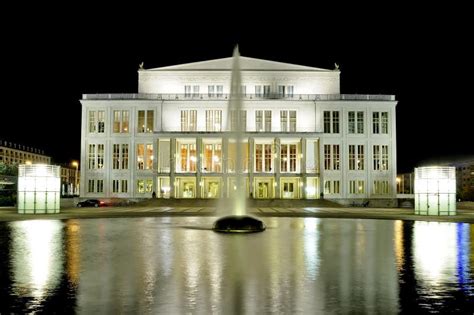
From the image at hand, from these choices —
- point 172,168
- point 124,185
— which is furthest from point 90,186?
point 172,168

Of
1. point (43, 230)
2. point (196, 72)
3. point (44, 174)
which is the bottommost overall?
point (43, 230)

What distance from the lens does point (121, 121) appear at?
228 feet

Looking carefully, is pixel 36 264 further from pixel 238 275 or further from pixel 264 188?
pixel 264 188

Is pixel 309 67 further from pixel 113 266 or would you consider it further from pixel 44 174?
pixel 113 266

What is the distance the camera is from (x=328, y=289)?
33.3 feet

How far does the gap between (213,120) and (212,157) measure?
499cm

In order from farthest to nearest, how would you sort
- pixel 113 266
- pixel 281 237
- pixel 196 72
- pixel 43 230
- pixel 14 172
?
pixel 196 72 → pixel 14 172 → pixel 43 230 → pixel 281 237 → pixel 113 266

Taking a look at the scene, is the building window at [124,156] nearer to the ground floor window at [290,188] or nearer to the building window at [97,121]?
the building window at [97,121]

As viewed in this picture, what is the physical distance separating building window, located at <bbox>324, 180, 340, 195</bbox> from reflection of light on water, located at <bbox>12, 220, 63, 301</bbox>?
50.3 m

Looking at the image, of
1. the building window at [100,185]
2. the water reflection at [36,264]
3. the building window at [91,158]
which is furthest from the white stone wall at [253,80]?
the water reflection at [36,264]

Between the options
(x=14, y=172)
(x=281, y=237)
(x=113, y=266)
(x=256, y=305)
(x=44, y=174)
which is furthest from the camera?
(x=14, y=172)

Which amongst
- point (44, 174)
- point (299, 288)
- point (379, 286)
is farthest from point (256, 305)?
point (44, 174)

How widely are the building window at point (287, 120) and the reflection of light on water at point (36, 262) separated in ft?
164

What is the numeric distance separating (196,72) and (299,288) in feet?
207
